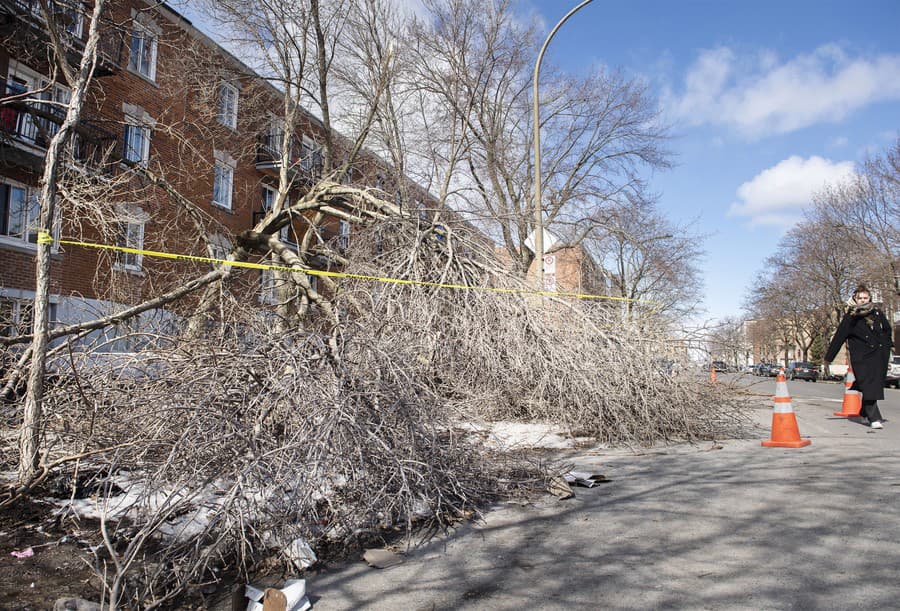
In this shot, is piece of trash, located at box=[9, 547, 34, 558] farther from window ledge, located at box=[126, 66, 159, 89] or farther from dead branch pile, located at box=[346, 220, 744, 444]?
window ledge, located at box=[126, 66, 159, 89]

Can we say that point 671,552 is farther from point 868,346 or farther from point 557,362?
point 868,346

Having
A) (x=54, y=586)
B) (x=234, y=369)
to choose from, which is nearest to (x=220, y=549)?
(x=54, y=586)

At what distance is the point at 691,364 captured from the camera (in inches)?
283

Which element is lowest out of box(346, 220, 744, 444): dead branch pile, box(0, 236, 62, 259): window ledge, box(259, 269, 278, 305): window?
box(346, 220, 744, 444): dead branch pile

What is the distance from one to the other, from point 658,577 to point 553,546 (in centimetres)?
62

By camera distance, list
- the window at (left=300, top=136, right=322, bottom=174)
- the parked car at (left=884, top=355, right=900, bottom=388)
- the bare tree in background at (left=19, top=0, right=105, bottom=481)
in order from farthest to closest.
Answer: the parked car at (left=884, top=355, right=900, bottom=388) → the window at (left=300, top=136, right=322, bottom=174) → the bare tree in background at (left=19, top=0, right=105, bottom=481)

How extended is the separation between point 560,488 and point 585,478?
45 cm

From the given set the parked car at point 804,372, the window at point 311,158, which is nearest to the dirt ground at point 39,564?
the window at point 311,158

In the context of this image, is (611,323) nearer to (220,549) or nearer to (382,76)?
(220,549)

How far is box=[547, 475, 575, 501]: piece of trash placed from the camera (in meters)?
4.34

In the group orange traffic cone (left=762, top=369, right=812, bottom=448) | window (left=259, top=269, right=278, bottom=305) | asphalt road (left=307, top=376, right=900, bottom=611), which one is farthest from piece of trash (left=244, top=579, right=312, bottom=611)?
orange traffic cone (left=762, top=369, right=812, bottom=448)

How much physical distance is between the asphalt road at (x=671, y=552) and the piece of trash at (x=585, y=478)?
0.28ft

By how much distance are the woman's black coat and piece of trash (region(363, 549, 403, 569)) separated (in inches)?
278

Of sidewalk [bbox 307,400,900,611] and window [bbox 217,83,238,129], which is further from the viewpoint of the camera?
window [bbox 217,83,238,129]
